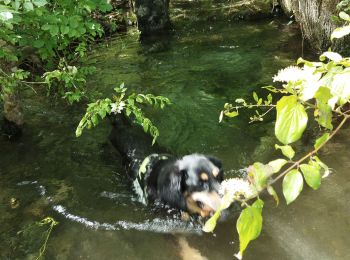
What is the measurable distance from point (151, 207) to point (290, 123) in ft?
9.48

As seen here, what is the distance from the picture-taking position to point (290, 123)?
966 mm

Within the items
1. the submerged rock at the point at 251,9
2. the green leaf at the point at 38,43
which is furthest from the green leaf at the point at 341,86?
the submerged rock at the point at 251,9

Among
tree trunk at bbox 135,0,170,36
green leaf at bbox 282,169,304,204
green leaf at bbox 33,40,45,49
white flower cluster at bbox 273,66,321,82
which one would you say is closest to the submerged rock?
tree trunk at bbox 135,0,170,36

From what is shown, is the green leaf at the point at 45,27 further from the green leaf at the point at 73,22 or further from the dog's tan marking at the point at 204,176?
the dog's tan marking at the point at 204,176

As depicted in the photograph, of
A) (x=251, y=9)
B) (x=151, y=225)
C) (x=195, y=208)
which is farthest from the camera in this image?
(x=251, y=9)

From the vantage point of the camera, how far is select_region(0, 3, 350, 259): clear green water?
3.11 meters

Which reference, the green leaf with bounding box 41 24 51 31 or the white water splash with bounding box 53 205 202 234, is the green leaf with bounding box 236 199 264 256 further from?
the green leaf with bounding box 41 24 51 31

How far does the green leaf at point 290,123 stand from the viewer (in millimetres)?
956

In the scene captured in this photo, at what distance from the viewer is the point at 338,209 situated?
3.20 m

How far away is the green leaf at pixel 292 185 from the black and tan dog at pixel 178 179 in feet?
6.73

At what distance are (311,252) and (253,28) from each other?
8.11 metres

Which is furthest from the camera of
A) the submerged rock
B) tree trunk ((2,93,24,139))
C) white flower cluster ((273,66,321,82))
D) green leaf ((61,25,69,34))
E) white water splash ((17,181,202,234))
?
the submerged rock

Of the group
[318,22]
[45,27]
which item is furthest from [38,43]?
[318,22]

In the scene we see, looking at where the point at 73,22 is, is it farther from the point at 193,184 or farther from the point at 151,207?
the point at 151,207
